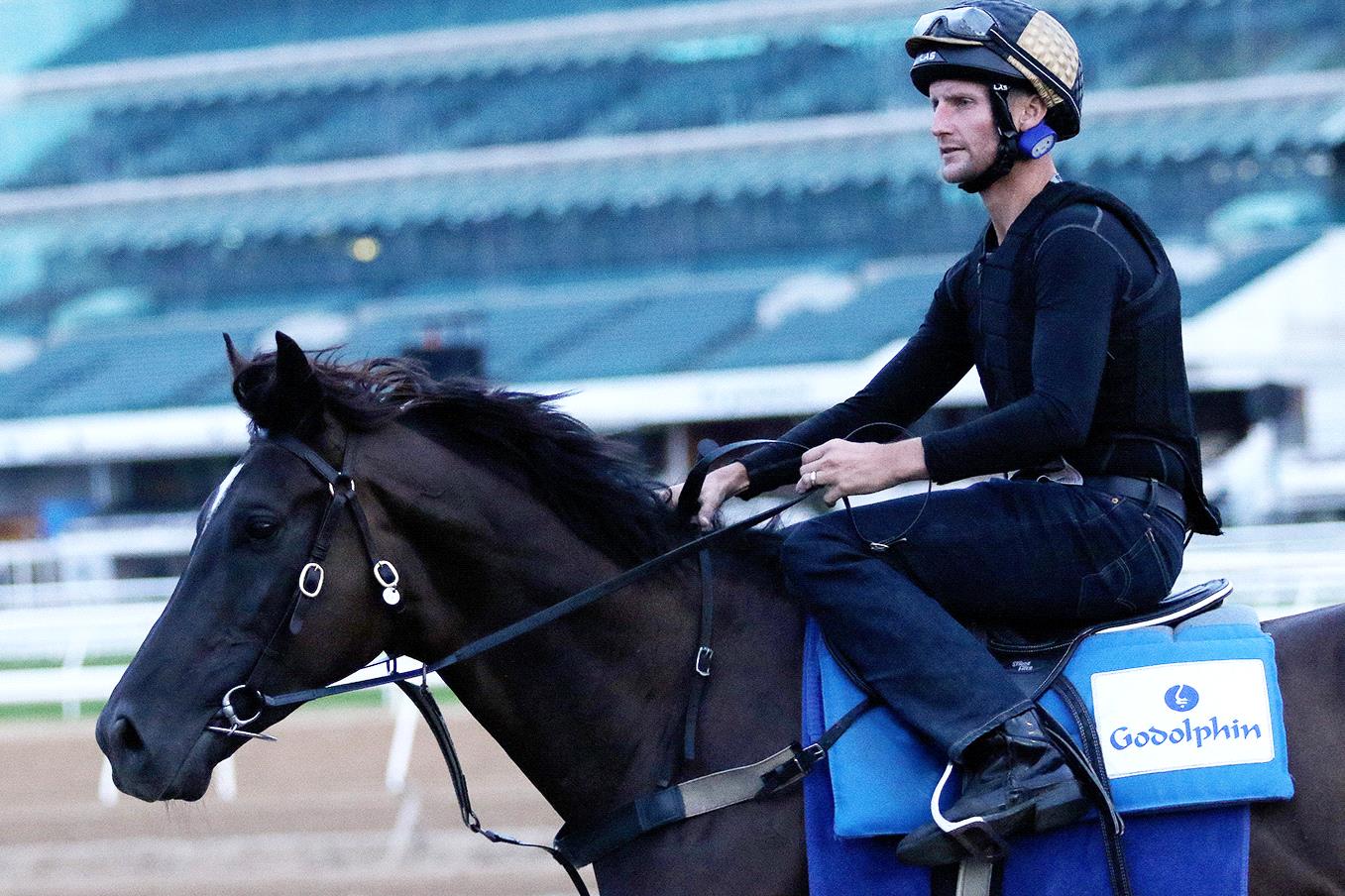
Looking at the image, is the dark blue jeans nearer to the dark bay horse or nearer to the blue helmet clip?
the dark bay horse

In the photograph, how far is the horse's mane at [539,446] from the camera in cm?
281

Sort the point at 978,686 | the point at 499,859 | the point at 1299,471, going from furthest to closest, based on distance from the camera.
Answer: the point at 1299,471
the point at 499,859
the point at 978,686

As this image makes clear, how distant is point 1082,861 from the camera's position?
100 inches

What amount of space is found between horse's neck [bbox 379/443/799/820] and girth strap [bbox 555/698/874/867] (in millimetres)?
50

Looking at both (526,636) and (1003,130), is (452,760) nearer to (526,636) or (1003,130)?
(526,636)

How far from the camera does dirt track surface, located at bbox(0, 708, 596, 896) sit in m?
6.14

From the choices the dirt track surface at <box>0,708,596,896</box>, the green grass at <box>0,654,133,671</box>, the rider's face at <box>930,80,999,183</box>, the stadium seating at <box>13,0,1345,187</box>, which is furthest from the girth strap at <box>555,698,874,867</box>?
the stadium seating at <box>13,0,1345,187</box>

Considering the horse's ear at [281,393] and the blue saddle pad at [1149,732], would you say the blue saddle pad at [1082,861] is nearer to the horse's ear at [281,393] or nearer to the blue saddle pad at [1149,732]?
the blue saddle pad at [1149,732]

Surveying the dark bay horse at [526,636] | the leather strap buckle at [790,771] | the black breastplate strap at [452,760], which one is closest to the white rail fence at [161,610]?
the black breastplate strap at [452,760]

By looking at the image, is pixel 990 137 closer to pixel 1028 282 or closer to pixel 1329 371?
pixel 1028 282

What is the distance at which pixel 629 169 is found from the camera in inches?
1195

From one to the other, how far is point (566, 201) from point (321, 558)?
2768 cm

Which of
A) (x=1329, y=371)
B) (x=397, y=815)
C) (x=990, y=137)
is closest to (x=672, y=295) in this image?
(x=1329, y=371)

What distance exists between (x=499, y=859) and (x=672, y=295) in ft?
74.7
